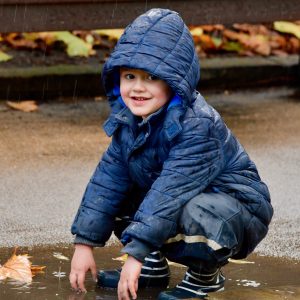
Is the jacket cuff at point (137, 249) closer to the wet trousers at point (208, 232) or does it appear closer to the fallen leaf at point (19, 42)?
the wet trousers at point (208, 232)

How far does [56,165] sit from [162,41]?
283 centimetres

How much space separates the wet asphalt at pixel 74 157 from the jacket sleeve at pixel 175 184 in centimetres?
119

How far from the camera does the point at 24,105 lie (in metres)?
7.93

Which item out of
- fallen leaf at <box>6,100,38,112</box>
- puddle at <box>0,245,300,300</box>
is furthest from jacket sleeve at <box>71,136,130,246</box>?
fallen leaf at <box>6,100,38,112</box>

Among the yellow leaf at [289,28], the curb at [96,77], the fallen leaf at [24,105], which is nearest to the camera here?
the fallen leaf at [24,105]

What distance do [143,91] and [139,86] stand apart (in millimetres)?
26

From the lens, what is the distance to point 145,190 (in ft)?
13.6

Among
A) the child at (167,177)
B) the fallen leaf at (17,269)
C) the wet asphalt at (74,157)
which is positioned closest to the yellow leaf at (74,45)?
the wet asphalt at (74,157)

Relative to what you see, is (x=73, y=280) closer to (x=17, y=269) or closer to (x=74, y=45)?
(x=17, y=269)

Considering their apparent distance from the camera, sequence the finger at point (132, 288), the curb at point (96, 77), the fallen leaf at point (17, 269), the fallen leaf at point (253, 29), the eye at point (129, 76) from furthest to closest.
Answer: the fallen leaf at point (253, 29), the curb at point (96, 77), the fallen leaf at point (17, 269), the eye at point (129, 76), the finger at point (132, 288)

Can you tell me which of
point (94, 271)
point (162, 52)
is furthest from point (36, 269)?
point (162, 52)

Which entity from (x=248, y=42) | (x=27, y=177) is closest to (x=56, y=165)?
(x=27, y=177)

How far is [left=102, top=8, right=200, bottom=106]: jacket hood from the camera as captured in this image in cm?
380

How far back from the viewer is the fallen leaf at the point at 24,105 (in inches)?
309
